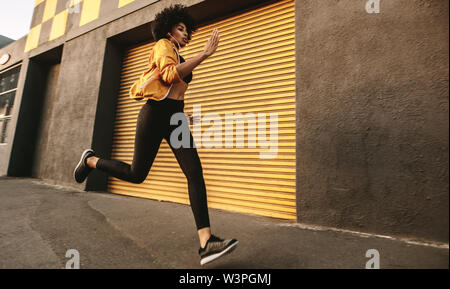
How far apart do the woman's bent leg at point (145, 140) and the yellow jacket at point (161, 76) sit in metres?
0.12

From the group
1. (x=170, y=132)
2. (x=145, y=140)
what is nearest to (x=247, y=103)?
(x=170, y=132)

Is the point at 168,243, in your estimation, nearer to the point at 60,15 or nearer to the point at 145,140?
the point at 145,140

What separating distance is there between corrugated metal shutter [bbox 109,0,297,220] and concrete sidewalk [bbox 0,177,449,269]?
0.39m

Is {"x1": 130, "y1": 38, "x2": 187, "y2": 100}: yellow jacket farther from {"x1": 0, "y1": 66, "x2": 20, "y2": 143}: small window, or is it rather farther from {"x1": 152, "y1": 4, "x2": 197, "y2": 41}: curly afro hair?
{"x1": 0, "y1": 66, "x2": 20, "y2": 143}: small window

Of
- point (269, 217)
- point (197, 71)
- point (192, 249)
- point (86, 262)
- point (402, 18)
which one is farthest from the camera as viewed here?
point (197, 71)

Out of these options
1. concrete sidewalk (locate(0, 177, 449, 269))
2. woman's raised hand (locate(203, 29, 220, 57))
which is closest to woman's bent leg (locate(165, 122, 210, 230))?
concrete sidewalk (locate(0, 177, 449, 269))

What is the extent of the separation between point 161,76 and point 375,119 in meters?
2.10

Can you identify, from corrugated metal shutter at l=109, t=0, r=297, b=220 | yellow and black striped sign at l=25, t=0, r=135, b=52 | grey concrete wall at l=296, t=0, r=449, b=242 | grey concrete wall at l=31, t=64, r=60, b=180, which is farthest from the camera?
grey concrete wall at l=31, t=64, r=60, b=180

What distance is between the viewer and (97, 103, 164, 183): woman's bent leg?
176 cm
